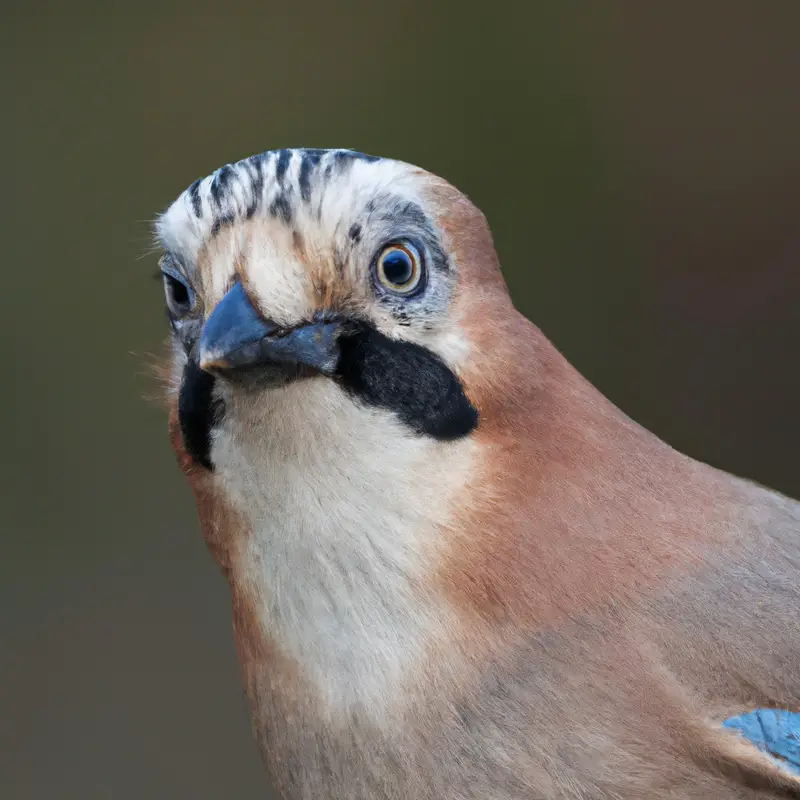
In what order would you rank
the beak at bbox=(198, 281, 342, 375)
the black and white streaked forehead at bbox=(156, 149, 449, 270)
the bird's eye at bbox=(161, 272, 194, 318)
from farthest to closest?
the bird's eye at bbox=(161, 272, 194, 318) < the black and white streaked forehead at bbox=(156, 149, 449, 270) < the beak at bbox=(198, 281, 342, 375)

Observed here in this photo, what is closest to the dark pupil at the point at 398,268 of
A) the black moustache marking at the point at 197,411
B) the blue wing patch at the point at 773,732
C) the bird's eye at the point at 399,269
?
the bird's eye at the point at 399,269

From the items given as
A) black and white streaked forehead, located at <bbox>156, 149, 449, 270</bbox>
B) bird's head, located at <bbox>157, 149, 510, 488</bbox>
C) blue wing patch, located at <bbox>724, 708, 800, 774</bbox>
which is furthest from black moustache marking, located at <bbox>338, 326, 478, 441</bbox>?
blue wing patch, located at <bbox>724, 708, 800, 774</bbox>

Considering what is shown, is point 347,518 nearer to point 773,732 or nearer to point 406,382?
point 406,382

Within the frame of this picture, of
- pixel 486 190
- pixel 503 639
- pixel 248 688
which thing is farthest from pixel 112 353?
pixel 503 639

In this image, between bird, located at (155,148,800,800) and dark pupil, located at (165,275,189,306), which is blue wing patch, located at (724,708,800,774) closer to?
bird, located at (155,148,800,800)

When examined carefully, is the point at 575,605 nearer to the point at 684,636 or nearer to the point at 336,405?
the point at 684,636

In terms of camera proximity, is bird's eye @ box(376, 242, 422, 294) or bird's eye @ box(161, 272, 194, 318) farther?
bird's eye @ box(161, 272, 194, 318)
